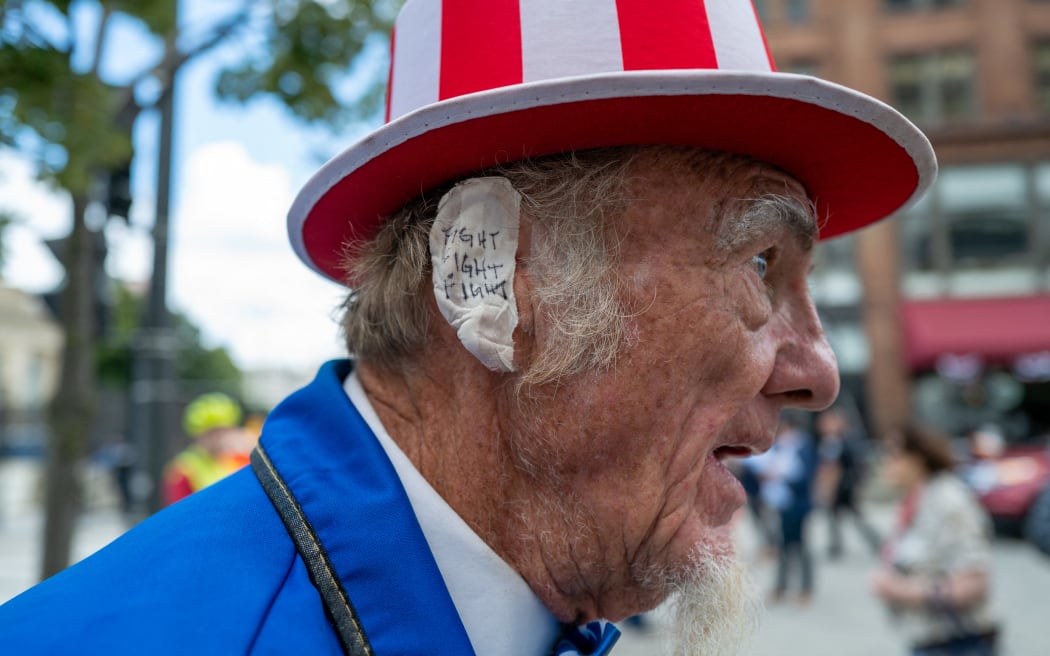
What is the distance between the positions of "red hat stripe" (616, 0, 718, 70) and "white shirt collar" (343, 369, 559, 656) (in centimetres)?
76

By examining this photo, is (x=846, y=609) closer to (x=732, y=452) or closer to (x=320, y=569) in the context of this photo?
(x=732, y=452)

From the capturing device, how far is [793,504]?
834 cm

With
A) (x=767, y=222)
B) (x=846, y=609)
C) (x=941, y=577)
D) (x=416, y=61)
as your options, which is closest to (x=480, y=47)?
(x=416, y=61)

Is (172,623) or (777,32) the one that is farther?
(777,32)

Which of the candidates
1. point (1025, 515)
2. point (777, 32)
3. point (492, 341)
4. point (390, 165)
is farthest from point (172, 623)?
point (777, 32)

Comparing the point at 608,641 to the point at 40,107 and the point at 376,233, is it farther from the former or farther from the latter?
the point at 40,107

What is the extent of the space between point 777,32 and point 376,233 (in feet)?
71.2

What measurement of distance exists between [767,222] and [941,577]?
331cm

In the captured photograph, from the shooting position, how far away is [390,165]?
58.7 inches

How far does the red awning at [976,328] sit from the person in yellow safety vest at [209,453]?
16.4 meters

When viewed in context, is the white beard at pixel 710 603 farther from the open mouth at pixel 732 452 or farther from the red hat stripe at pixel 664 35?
the red hat stripe at pixel 664 35

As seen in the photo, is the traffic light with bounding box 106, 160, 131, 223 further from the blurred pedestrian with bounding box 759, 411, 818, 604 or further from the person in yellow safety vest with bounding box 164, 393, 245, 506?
the blurred pedestrian with bounding box 759, 411, 818, 604

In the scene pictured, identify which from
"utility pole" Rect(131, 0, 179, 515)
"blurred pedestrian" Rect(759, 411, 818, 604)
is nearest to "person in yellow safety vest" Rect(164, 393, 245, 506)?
"utility pole" Rect(131, 0, 179, 515)

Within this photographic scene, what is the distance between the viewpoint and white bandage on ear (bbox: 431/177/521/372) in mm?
1400
